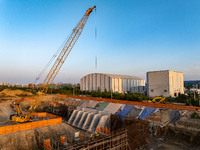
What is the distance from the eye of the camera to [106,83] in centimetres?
5997

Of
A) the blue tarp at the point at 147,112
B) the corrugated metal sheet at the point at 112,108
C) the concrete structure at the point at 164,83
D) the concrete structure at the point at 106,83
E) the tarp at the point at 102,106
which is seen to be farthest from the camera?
the concrete structure at the point at 106,83

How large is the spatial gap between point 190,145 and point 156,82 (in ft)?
99.0

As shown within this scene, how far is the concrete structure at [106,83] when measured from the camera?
59.3 meters

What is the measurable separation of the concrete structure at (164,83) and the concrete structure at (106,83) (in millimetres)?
14388

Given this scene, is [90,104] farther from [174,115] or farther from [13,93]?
[13,93]

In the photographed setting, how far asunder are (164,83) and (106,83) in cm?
2317

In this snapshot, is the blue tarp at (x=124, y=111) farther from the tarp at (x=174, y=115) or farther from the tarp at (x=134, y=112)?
the tarp at (x=174, y=115)

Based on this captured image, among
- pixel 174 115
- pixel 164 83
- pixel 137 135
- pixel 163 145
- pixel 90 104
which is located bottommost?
pixel 163 145

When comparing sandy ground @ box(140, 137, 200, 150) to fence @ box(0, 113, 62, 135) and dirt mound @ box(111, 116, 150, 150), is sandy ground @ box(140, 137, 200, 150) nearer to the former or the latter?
dirt mound @ box(111, 116, 150, 150)

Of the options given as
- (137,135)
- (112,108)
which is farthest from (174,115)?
(112,108)

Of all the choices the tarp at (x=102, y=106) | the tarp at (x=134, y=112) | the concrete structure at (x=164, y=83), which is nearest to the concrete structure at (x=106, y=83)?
the concrete structure at (x=164, y=83)

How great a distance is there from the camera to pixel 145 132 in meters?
19.1

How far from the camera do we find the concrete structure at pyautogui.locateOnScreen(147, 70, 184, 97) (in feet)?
143

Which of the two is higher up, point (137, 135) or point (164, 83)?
point (164, 83)
